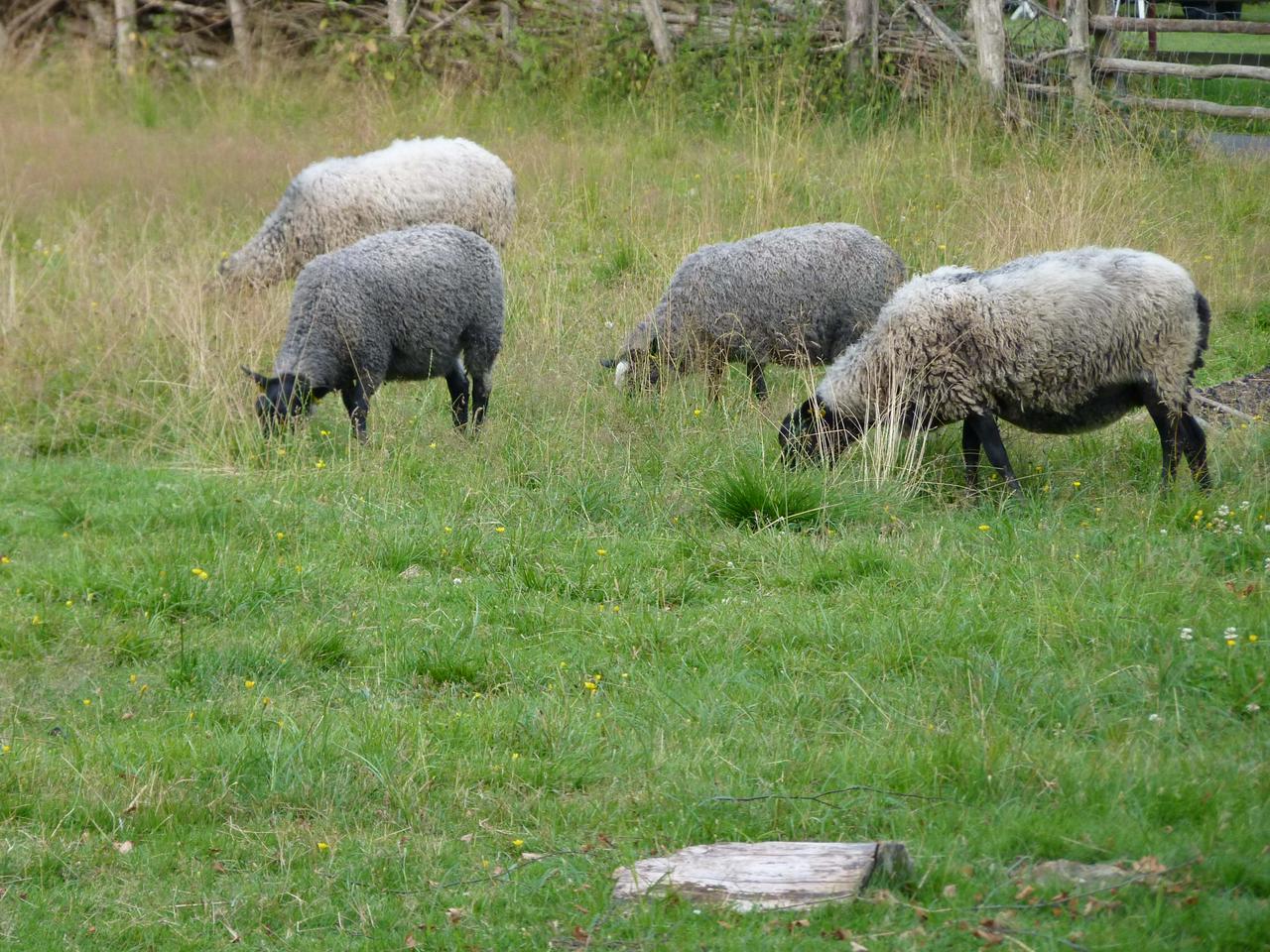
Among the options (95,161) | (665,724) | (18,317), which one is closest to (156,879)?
(665,724)

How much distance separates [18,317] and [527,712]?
6.67 meters

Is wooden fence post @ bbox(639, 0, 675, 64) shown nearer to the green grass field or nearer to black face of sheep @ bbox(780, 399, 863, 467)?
the green grass field

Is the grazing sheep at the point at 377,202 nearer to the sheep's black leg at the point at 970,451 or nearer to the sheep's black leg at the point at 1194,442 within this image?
the sheep's black leg at the point at 970,451

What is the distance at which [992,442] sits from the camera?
23.9 feet

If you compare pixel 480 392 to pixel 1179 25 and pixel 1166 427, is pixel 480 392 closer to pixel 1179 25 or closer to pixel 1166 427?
pixel 1166 427

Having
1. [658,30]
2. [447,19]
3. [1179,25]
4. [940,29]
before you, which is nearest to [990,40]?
[940,29]

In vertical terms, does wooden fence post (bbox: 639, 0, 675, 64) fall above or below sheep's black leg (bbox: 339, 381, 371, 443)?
above

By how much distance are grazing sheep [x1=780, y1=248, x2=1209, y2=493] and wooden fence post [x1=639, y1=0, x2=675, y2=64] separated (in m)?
9.16

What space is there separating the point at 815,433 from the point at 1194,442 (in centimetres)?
196

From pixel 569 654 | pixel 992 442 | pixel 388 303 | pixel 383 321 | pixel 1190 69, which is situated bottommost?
pixel 569 654

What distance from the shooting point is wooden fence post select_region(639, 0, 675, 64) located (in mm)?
15891

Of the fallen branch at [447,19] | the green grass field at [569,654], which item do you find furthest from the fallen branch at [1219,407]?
the fallen branch at [447,19]

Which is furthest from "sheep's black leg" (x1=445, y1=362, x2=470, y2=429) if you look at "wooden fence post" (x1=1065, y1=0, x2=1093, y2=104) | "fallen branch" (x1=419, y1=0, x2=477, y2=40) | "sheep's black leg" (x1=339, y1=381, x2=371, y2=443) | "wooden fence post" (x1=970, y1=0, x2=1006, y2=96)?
"fallen branch" (x1=419, y1=0, x2=477, y2=40)

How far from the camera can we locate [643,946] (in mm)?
3480
